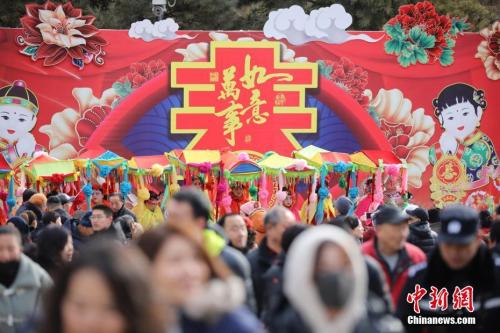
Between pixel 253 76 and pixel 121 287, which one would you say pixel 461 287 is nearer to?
pixel 121 287

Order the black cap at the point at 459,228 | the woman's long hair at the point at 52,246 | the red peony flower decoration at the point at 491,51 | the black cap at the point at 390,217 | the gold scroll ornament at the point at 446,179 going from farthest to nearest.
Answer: the red peony flower decoration at the point at 491,51
the gold scroll ornament at the point at 446,179
the woman's long hair at the point at 52,246
the black cap at the point at 390,217
the black cap at the point at 459,228

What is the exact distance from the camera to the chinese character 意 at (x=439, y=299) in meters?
5.10

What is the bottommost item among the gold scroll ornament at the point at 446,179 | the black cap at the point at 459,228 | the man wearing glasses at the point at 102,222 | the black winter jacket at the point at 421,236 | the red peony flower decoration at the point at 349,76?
the gold scroll ornament at the point at 446,179

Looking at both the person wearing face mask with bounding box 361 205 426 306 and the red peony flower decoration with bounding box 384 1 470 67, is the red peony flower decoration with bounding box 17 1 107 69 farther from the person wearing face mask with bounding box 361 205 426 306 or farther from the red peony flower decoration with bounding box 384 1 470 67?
the person wearing face mask with bounding box 361 205 426 306

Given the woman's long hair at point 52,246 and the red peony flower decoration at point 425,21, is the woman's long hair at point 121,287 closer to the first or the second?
the woman's long hair at point 52,246

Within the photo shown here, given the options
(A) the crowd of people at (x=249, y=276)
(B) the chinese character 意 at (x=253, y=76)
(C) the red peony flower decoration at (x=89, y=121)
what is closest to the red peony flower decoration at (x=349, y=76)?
(B) the chinese character 意 at (x=253, y=76)

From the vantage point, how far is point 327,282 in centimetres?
328

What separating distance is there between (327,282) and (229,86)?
508 inches

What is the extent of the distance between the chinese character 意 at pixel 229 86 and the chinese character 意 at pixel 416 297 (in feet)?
36.4

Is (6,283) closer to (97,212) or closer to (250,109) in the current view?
(97,212)

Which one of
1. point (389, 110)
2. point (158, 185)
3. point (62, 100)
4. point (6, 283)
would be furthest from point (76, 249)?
point (389, 110)

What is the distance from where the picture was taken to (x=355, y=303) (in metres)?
3.40

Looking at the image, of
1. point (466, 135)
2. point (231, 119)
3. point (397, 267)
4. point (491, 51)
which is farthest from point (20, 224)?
point (491, 51)

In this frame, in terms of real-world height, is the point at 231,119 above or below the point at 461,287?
below
